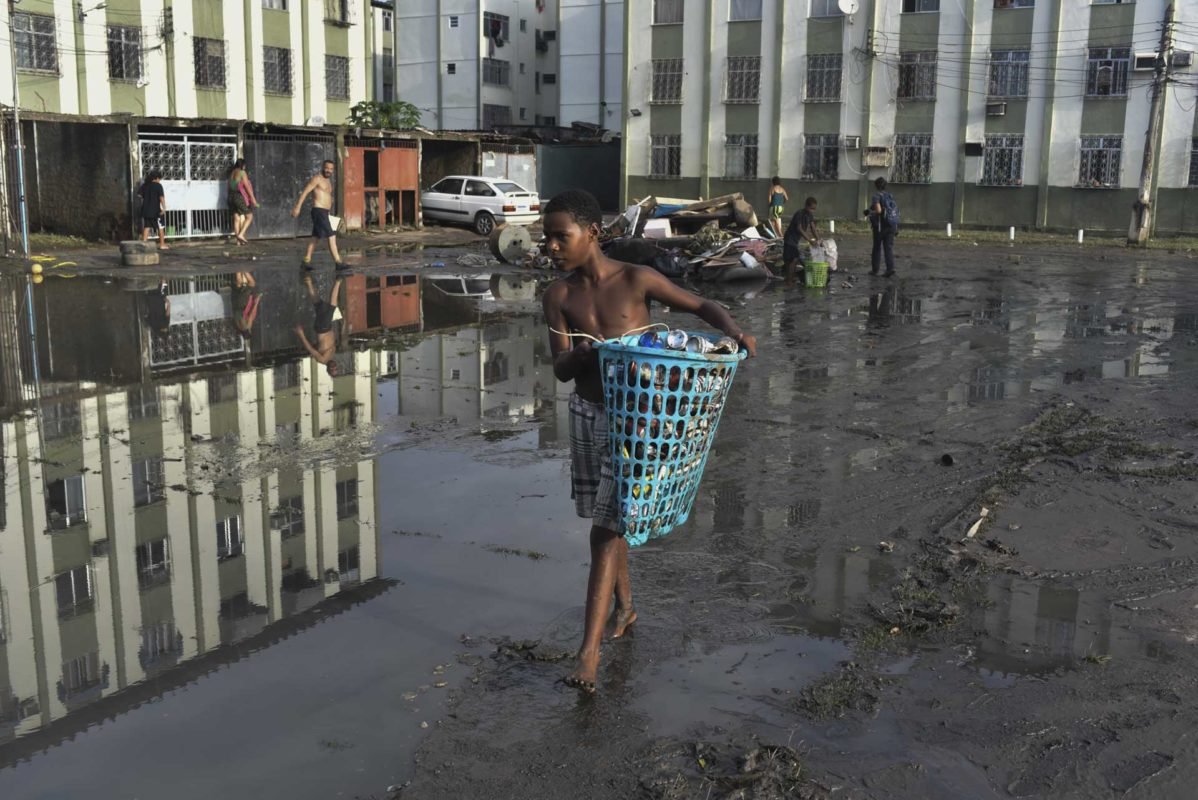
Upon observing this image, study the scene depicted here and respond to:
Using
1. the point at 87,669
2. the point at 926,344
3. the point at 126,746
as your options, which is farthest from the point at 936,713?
the point at 926,344

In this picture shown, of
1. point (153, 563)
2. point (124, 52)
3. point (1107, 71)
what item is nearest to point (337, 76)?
point (124, 52)

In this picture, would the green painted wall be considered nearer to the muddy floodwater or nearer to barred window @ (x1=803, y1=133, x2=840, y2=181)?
barred window @ (x1=803, y1=133, x2=840, y2=181)

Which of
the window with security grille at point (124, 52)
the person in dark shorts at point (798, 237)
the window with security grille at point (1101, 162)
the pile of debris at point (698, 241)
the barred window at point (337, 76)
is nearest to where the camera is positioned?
the person in dark shorts at point (798, 237)

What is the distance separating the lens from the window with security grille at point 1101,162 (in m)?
34.8

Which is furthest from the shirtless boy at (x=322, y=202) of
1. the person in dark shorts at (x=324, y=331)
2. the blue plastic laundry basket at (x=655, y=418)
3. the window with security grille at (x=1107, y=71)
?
the window with security grille at (x=1107, y=71)

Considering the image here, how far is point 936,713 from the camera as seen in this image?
4.03 m

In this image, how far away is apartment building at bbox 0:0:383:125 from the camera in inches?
1256

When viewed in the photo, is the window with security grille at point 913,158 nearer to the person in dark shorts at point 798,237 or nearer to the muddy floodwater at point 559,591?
the person in dark shorts at point 798,237

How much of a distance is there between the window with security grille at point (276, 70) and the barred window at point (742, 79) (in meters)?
15.1

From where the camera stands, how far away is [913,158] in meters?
37.8

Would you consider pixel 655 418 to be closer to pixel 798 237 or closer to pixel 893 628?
pixel 893 628

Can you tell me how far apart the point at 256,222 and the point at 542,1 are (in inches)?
1439

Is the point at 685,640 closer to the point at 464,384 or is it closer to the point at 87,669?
the point at 87,669

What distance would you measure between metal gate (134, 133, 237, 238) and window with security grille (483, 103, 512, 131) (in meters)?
30.3
